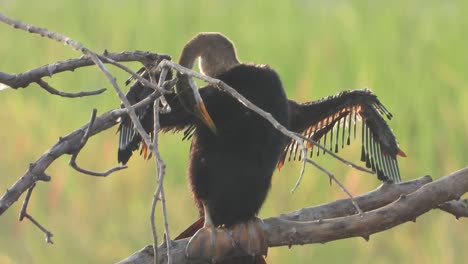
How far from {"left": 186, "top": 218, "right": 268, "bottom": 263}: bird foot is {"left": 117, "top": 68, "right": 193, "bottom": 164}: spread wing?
284 millimetres

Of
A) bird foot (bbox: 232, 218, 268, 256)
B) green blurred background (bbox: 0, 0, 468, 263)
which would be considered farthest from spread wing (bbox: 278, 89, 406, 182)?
green blurred background (bbox: 0, 0, 468, 263)

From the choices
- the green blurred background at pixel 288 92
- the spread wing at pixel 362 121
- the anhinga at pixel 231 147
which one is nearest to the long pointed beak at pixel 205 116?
the anhinga at pixel 231 147

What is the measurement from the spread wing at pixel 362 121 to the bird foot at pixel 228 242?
50 centimetres

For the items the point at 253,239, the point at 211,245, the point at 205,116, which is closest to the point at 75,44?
the point at 205,116

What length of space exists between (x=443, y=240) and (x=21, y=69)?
2.53 metres

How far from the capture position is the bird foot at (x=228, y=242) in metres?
3.07

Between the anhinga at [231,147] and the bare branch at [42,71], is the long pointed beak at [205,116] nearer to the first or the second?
A: the anhinga at [231,147]

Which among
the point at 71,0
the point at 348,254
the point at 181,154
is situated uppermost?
the point at 71,0

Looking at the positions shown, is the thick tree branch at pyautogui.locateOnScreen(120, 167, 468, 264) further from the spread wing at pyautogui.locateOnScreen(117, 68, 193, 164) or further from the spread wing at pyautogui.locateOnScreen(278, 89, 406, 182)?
the spread wing at pyautogui.locateOnScreen(278, 89, 406, 182)

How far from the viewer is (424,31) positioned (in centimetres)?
715

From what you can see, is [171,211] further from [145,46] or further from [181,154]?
[145,46]

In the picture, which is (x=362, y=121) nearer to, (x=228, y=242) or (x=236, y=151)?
(x=236, y=151)

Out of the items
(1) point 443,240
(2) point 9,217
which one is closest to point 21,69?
(2) point 9,217

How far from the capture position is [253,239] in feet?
10.7
